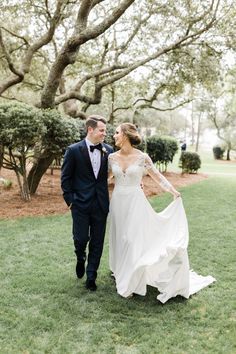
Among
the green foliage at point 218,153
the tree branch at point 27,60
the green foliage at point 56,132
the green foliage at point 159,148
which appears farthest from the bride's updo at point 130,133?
the green foliage at point 218,153

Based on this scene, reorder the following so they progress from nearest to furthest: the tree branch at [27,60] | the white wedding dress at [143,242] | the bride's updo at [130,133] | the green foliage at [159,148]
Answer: the white wedding dress at [143,242] < the bride's updo at [130,133] < the tree branch at [27,60] < the green foliage at [159,148]

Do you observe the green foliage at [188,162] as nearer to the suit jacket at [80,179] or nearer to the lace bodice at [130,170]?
the lace bodice at [130,170]

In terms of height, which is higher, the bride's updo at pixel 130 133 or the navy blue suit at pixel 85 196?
the bride's updo at pixel 130 133

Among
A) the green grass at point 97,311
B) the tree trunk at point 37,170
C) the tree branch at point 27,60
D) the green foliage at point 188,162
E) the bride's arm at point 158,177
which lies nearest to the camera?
the green grass at point 97,311

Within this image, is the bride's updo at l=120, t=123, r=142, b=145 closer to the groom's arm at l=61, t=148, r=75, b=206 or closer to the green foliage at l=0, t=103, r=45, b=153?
the groom's arm at l=61, t=148, r=75, b=206

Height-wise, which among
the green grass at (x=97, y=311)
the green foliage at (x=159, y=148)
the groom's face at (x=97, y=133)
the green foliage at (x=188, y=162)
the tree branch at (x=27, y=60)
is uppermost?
the tree branch at (x=27, y=60)

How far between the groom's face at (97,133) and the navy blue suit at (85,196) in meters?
0.13

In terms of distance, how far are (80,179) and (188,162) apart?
1707 centimetres

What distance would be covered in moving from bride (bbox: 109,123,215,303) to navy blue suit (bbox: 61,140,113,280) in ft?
0.71

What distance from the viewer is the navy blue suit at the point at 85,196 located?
197 inches

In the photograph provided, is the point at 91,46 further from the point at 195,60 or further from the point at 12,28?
the point at 195,60

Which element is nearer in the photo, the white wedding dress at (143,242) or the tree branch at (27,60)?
the white wedding dress at (143,242)

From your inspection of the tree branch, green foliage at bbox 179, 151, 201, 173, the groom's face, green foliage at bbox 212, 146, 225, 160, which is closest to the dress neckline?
the groom's face

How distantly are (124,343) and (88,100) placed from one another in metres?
10.4
